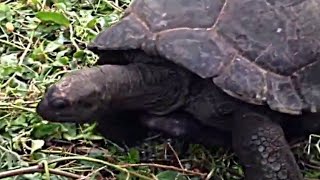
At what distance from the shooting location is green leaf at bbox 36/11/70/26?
362 cm

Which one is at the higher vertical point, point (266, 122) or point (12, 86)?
point (266, 122)

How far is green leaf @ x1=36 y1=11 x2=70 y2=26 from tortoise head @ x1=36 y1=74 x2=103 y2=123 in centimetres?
112

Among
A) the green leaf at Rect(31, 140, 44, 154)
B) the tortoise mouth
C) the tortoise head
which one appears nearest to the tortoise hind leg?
the tortoise mouth

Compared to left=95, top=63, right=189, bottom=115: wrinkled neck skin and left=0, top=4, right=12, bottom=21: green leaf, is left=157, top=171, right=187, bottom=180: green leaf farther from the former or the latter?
left=0, top=4, right=12, bottom=21: green leaf

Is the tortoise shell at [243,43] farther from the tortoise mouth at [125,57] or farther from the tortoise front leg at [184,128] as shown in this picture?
the tortoise front leg at [184,128]

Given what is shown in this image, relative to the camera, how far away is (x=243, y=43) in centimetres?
258

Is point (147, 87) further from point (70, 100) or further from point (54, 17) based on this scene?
point (54, 17)

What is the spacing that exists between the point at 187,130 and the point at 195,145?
19 cm

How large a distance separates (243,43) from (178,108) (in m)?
0.31

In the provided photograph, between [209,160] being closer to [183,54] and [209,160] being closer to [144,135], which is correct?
[144,135]

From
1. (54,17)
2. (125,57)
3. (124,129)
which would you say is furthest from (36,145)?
(54,17)

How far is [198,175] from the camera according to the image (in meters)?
2.77

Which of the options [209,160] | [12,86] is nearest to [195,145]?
[209,160]

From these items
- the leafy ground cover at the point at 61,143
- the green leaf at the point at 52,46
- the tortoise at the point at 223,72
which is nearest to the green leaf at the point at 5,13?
the leafy ground cover at the point at 61,143
